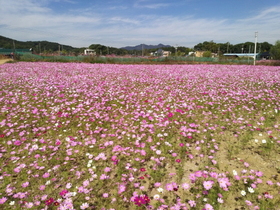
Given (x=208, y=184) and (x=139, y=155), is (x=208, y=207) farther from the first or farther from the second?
(x=139, y=155)

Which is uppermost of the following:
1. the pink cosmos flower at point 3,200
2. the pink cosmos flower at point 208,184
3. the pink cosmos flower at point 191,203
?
A: the pink cosmos flower at point 208,184

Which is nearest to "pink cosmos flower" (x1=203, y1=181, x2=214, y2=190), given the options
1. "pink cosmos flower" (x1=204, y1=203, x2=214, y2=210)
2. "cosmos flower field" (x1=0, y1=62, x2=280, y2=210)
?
"cosmos flower field" (x1=0, y1=62, x2=280, y2=210)

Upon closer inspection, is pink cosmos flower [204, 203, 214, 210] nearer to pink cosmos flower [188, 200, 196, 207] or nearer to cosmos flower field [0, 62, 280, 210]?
cosmos flower field [0, 62, 280, 210]

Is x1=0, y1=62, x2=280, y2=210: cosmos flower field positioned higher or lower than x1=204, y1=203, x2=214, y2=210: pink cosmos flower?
higher

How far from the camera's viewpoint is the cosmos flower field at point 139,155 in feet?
9.68

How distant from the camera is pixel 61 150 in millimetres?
4438

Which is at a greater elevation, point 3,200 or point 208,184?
point 208,184

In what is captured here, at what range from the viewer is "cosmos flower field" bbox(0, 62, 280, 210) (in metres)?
2.95

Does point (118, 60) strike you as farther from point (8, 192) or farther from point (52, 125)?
point (8, 192)

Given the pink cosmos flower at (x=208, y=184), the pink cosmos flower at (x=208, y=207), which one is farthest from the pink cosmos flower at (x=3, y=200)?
the pink cosmos flower at (x=208, y=184)

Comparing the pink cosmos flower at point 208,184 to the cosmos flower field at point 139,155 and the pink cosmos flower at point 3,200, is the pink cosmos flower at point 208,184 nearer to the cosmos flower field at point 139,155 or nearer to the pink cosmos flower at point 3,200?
the cosmos flower field at point 139,155

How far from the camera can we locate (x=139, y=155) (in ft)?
13.6

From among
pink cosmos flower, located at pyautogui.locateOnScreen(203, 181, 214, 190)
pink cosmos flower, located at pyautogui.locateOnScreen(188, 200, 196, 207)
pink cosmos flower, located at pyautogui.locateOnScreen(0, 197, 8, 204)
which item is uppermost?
pink cosmos flower, located at pyautogui.locateOnScreen(203, 181, 214, 190)

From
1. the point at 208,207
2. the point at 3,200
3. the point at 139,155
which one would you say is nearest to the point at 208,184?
the point at 208,207
